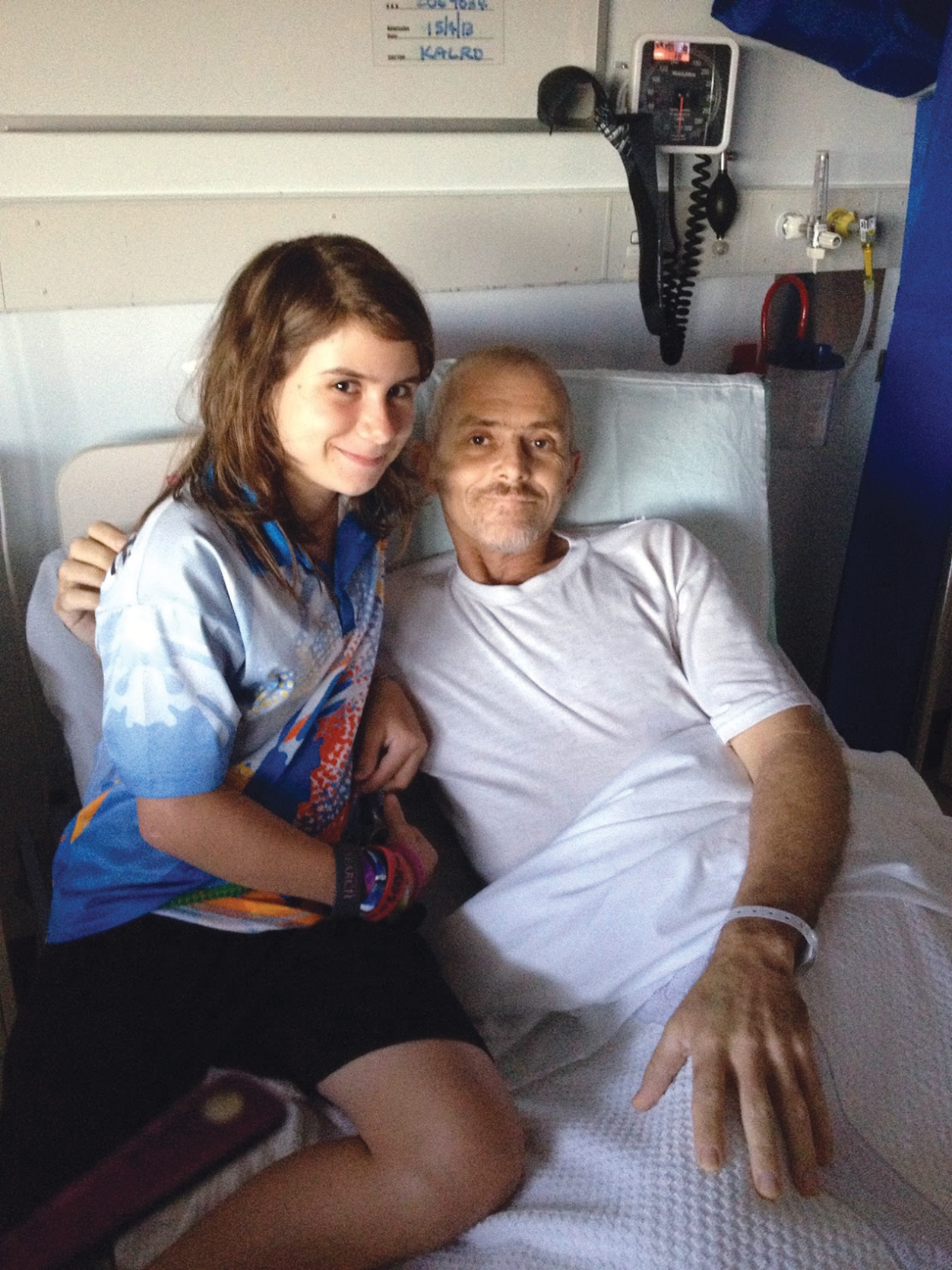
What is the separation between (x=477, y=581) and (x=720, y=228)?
0.89 m

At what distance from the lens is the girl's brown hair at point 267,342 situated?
1.14m

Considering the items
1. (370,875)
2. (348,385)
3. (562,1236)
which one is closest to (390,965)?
(370,875)

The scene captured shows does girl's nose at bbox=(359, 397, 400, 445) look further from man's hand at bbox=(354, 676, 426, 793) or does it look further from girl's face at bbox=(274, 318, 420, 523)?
man's hand at bbox=(354, 676, 426, 793)

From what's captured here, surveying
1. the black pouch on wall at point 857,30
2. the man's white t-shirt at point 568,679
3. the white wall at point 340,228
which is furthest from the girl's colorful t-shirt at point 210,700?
the black pouch on wall at point 857,30

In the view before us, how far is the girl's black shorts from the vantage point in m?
1.06

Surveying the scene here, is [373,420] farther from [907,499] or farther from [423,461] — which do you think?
[907,499]

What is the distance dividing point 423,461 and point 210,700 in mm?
619

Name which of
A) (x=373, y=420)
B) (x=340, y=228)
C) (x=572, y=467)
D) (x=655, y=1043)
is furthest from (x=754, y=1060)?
(x=340, y=228)

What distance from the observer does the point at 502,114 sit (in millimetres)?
1725

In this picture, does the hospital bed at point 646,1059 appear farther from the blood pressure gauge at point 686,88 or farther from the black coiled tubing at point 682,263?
the blood pressure gauge at point 686,88

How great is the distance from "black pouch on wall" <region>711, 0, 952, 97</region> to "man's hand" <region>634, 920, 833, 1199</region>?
148 centimetres

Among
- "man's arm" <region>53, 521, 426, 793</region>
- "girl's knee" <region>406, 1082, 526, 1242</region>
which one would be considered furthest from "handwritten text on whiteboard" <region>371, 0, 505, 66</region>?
"girl's knee" <region>406, 1082, 526, 1242</region>

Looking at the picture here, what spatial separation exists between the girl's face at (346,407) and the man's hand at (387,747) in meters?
0.32

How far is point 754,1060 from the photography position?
99cm
